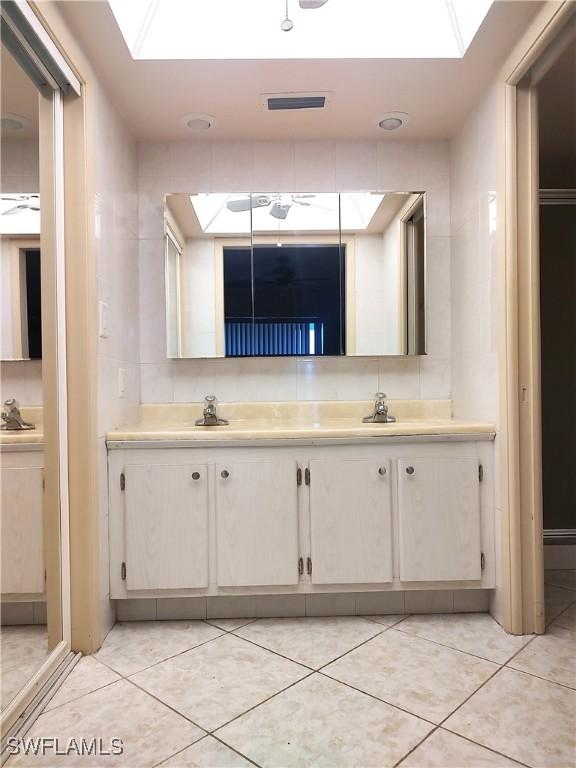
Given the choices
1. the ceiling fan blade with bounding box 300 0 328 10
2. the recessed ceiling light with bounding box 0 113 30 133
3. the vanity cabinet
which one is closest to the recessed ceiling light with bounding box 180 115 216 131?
the ceiling fan blade with bounding box 300 0 328 10

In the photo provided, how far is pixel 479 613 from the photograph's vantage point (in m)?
2.17

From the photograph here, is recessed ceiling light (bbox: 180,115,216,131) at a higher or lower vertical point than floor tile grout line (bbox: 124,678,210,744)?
higher

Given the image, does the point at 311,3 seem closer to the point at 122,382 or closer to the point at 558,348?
the point at 122,382

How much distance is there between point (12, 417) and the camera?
150 cm

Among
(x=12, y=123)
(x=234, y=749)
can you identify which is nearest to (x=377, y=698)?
(x=234, y=749)

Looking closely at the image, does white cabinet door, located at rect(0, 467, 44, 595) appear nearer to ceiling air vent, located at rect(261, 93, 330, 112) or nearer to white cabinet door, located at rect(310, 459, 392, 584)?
white cabinet door, located at rect(310, 459, 392, 584)

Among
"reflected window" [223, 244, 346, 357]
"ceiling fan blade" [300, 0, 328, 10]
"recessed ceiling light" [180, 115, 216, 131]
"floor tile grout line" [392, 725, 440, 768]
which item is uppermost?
"ceiling fan blade" [300, 0, 328, 10]

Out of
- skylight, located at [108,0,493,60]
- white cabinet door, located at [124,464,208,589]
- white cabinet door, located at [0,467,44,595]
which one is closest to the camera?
white cabinet door, located at [0,467,44,595]

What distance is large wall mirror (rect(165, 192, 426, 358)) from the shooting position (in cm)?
256

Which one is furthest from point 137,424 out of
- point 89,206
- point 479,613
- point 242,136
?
point 479,613

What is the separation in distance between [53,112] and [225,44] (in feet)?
2.21

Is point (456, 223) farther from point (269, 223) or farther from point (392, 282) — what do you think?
point (269, 223)

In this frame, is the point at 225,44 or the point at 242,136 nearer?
the point at 225,44

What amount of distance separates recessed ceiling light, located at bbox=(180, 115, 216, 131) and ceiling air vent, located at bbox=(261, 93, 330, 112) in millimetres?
279
